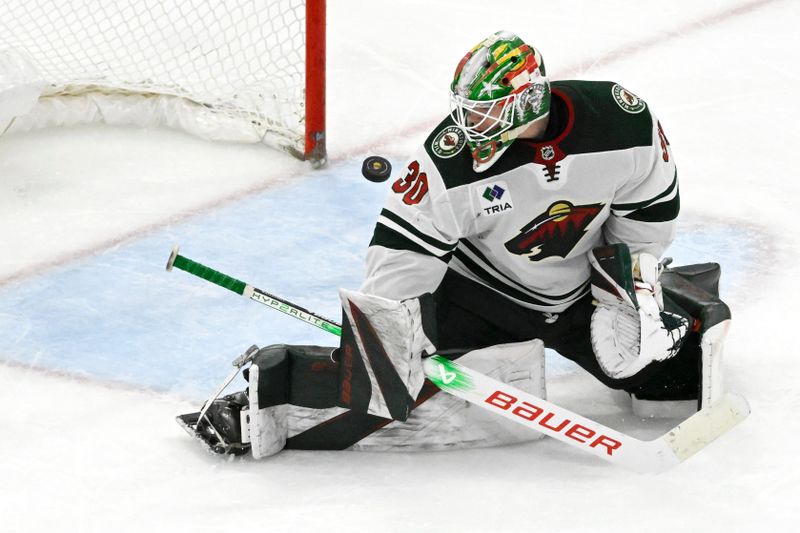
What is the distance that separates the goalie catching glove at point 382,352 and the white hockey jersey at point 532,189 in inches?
1.9

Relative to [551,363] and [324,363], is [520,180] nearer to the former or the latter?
[324,363]

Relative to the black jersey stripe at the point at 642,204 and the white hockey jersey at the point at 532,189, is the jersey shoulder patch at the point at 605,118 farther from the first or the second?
the black jersey stripe at the point at 642,204

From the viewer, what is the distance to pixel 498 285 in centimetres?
262

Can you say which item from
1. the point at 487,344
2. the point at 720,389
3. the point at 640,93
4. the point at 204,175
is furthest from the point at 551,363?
the point at 640,93

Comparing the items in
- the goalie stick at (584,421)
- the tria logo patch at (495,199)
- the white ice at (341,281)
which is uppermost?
the tria logo patch at (495,199)

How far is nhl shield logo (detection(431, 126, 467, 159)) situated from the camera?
2.36 m

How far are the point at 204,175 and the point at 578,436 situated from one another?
1.94 m

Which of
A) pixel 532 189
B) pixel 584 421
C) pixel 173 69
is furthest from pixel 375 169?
pixel 173 69

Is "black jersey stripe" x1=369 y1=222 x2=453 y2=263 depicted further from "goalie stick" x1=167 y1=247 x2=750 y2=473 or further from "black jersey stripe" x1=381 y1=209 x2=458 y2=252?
"goalie stick" x1=167 y1=247 x2=750 y2=473

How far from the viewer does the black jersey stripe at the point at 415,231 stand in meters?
2.36

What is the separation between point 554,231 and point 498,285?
219 millimetres

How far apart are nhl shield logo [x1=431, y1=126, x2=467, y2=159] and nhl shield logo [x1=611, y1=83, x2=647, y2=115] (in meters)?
0.31

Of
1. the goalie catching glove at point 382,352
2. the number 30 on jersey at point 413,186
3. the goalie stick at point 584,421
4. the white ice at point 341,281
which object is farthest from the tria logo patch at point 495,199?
the white ice at point 341,281

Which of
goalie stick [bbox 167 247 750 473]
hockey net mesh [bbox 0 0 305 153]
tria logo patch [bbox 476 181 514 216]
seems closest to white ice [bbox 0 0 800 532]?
goalie stick [bbox 167 247 750 473]
